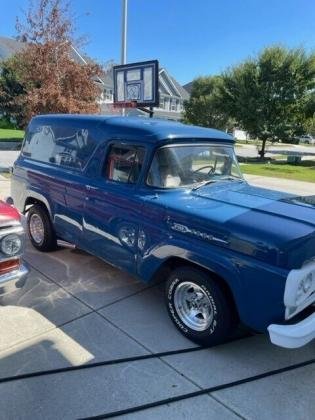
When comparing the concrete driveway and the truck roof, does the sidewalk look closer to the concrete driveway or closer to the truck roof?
the truck roof

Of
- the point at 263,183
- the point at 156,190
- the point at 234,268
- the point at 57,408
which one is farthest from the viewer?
the point at 263,183

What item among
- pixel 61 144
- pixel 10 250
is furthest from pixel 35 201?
pixel 10 250

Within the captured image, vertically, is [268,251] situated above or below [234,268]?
above

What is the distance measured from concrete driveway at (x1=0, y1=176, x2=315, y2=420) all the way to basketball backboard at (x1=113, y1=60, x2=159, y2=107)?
7.41 m

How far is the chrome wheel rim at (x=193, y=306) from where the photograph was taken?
3293 mm

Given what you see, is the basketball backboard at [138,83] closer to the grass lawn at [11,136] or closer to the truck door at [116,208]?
A: the truck door at [116,208]

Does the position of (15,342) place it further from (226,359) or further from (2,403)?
(226,359)

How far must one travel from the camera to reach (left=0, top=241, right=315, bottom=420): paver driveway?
2.62 meters

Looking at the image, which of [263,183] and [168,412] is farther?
[263,183]

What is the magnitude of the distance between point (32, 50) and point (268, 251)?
1184 centimetres

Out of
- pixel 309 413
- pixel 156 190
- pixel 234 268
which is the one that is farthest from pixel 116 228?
pixel 309 413

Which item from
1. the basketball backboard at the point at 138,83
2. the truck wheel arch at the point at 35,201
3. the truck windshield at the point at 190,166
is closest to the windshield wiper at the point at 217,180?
the truck windshield at the point at 190,166

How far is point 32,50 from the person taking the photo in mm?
12109

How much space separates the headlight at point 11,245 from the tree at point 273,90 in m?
23.7
